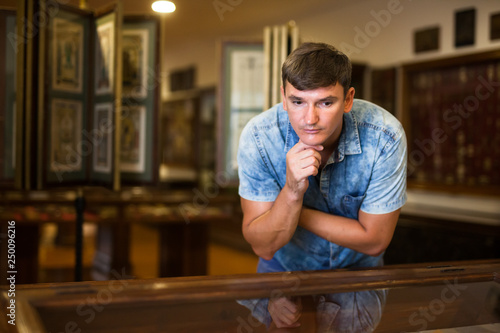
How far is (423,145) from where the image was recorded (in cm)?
466

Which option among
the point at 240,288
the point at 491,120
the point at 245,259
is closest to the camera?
the point at 240,288

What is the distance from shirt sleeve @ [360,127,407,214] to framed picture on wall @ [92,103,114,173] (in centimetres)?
144

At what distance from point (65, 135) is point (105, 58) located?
46 centimetres

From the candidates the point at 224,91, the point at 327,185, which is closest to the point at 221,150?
the point at 224,91

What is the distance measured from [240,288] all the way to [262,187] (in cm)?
43

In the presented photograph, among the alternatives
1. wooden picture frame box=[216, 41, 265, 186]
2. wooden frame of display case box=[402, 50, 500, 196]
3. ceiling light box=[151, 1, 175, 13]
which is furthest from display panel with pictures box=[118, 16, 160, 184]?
wooden frame of display case box=[402, 50, 500, 196]

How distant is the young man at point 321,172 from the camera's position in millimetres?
1407

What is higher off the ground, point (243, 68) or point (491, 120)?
point (243, 68)

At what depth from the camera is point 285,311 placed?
3.89 feet

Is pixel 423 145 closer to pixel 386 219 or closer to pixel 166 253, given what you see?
pixel 166 253

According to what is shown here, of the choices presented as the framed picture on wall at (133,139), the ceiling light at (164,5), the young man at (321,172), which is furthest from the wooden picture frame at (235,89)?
the young man at (321,172)

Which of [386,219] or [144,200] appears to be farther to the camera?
[144,200]

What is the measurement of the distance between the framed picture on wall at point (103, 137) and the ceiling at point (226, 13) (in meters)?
2.48

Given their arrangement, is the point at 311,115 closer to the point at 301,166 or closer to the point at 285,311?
the point at 301,166
